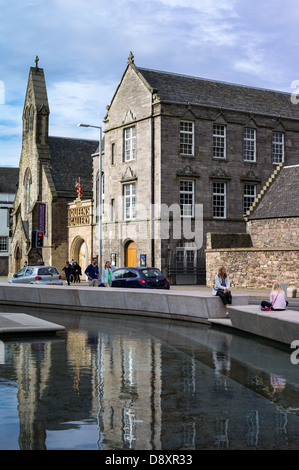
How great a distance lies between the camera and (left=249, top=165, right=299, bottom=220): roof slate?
1433 inches

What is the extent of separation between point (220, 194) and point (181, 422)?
35.2m

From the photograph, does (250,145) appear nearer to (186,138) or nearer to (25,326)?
(186,138)

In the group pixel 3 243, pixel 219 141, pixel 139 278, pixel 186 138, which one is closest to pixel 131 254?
pixel 186 138

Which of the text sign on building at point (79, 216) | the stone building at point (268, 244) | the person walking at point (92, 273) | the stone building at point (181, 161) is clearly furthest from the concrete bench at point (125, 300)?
the text sign on building at point (79, 216)

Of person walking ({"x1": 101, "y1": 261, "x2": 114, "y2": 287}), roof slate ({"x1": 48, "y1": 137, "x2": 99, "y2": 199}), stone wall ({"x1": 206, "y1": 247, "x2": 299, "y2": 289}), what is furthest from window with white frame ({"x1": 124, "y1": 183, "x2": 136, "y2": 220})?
person walking ({"x1": 101, "y1": 261, "x2": 114, "y2": 287})

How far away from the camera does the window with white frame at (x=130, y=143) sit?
137 ft

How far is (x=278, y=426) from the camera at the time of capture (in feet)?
22.5

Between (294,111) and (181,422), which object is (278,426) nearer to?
(181,422)

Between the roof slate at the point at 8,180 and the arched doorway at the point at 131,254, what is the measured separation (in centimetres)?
4354

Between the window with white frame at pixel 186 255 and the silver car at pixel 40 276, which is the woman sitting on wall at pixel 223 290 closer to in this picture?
the silver car at pixel 40 276

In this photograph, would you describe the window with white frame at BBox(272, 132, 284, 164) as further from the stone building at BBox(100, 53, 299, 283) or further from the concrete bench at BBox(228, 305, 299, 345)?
the concrete bench at BBox(228, 305, 299, 345)

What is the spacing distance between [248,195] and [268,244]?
249 inches

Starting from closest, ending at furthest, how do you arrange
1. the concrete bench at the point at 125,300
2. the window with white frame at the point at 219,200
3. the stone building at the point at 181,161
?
the concrete bench at the point at 125,300 < the stone building at the point at 181,161 < the window with white frame at the point at 219,200

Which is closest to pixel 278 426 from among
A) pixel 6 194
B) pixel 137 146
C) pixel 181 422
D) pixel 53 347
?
pixel 181 422
